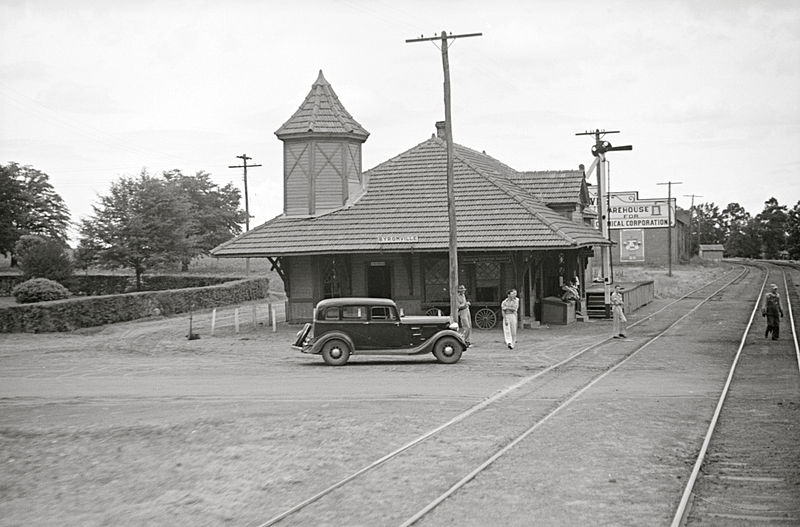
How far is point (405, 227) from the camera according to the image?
33.4 meters

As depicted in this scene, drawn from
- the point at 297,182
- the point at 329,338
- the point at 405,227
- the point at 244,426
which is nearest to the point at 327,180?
the point at 297,182

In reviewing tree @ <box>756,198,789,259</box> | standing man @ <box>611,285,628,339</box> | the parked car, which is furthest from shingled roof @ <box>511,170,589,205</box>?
tree @ <box>756,198,789,259</box>

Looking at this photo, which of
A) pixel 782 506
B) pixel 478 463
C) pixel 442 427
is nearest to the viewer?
pixel 782 506

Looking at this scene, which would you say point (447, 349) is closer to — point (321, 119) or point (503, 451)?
point (503, 451)

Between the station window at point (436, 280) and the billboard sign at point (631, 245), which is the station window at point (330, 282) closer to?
the station window at point (436, 280)

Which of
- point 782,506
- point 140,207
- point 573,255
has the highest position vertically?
point 140,207

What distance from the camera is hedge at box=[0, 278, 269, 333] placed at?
108ft

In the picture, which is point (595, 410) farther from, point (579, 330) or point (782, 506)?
point (579, 330)

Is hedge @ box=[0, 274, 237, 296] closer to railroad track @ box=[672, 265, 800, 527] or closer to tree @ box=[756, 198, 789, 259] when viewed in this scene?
railroad track @ box=[672, 265, 800, 527]

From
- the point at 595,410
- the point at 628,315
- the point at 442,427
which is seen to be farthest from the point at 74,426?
the point at 628,315

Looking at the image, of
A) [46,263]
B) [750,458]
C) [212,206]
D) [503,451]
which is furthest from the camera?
[212,206]

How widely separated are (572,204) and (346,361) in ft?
57.9

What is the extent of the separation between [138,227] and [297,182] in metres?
25.9

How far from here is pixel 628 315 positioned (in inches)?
1565
